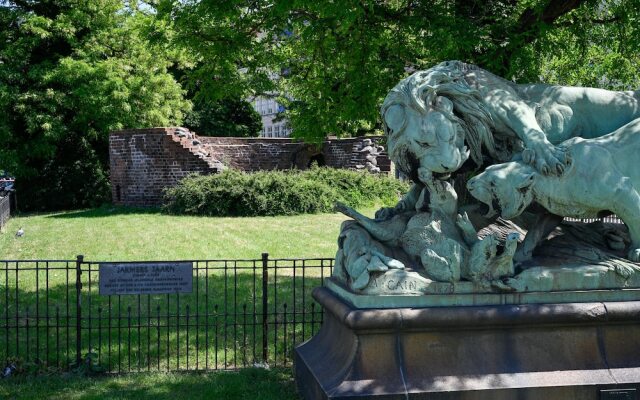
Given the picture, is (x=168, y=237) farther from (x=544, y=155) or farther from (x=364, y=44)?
(x=544, y=155)

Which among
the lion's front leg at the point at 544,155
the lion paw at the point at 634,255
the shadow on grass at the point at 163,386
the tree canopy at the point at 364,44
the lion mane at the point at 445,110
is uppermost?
the tree canopy at the point at 364,44

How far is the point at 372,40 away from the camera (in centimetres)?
939

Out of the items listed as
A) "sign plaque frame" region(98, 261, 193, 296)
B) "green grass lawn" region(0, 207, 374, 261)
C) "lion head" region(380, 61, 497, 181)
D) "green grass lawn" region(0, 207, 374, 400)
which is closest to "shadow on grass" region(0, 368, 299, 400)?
"green grass lawn" region(0, 207, 374, 400)

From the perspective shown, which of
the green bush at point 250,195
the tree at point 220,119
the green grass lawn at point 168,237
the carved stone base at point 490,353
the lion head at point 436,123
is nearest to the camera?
the carved stone base at point 490,353

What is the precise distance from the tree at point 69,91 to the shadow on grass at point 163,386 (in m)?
20.4

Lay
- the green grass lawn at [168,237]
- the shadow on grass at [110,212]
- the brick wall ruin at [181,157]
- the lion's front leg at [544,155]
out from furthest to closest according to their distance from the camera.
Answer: the brick wall ruin at [181,157]
the shadow on grass at [110,212]
the green grass lawn at [168,237]
the lion's front leg at [544,155]

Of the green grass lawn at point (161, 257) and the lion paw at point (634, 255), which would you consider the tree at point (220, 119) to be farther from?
the lion paw at point (634, 255)

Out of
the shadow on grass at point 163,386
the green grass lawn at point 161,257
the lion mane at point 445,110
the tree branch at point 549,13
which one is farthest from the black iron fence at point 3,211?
the lion mane at point 445,110

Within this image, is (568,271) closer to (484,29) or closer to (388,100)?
(388,100)

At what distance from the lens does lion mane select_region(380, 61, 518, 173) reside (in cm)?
517

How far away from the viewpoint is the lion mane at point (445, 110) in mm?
5172

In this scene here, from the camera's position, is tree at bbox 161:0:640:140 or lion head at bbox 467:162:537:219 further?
tree at bbox 161:0:640:140

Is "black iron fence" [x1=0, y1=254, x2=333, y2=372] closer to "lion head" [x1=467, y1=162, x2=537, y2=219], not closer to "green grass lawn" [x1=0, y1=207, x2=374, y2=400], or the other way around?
"green grass lawn" [x1=0, y1=207, x2=374, y2=400]

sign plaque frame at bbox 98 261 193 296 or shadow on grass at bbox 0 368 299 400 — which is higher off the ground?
sign plaque frame at bbox 98 261 193 296
